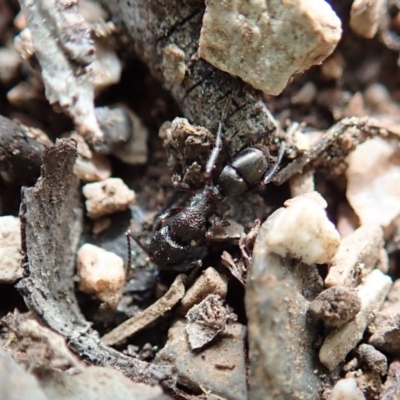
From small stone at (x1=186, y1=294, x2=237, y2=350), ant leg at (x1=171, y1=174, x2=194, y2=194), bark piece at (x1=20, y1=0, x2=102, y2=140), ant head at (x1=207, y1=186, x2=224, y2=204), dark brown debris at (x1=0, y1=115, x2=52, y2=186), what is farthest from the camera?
ant head at (x1=207, y1=186, x2=224, y2=204)

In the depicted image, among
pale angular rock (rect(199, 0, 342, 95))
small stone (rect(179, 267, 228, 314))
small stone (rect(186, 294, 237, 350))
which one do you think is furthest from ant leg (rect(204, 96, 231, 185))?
small stone (rect(186, 294, 237, 350))

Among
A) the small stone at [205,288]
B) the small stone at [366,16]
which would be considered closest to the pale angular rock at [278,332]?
the small stone at [205,288]

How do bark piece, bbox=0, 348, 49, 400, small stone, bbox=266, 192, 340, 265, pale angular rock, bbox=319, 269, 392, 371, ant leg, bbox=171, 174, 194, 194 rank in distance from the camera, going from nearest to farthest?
bark piece, bbox=0, 348, 49, 400
small stone, bbox=266, 192, 340, 265
pale angular rock, bbox=319, 269, 392, 371
ant leg, bbox=171, 174, 194, 194

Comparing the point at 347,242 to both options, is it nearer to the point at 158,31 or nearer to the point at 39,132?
the point at 158,31

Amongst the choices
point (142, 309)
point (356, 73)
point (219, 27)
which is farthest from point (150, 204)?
point (356, 73)

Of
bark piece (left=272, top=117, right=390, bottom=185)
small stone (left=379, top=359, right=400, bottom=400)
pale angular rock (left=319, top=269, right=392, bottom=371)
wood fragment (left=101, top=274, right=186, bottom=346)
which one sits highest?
bark piece (left=272, top=117, right=390, bottom=185)

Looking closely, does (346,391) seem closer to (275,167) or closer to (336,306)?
(336,306)

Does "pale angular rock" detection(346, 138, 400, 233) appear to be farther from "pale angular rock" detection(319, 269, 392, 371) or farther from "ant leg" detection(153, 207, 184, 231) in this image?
"ant leg" detection(153, 207, 184, 231)
